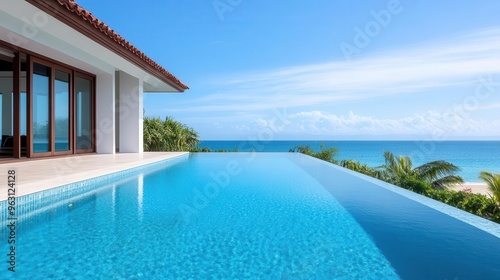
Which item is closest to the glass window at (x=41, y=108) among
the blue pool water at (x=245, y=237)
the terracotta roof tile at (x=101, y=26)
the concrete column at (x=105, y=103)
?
the concrete column at (x=105, y=103)

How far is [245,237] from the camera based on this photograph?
373 cm

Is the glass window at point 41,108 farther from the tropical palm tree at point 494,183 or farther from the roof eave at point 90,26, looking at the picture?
the tropical palm tree at point 494,183

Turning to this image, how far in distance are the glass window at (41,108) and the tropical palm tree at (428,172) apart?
1037cm

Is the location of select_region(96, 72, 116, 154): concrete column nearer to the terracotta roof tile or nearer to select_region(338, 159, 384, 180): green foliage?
the terracotta roof tile

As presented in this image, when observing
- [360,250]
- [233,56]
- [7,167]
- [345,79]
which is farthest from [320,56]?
[360,250]

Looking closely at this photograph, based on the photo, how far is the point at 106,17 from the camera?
16.8 meters

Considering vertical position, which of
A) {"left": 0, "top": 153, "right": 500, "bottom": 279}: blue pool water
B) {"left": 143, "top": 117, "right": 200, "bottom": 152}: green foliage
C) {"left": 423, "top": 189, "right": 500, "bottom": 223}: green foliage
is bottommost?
{"left": 423, "top": 189, "right": 500, "bottom": 223}: green foliage

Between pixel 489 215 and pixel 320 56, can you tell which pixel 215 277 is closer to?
pixel 489 215

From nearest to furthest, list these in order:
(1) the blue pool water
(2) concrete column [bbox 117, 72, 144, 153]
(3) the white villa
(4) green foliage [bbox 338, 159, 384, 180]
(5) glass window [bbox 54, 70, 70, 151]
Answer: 1. (1) the blue pool water
2. (3) the white villa
3. (5) glass window [bbox 54, 70, 70, 151]
4. (2) concrete column [bbox 117, 72, 144, 153]
5. (4) green foliage [bbox 338, 159, 384, 180]

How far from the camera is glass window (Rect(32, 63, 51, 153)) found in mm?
8930

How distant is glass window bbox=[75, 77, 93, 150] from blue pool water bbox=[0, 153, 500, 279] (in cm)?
522

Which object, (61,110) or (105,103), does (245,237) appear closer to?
(61,110)

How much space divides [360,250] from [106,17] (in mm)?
16972

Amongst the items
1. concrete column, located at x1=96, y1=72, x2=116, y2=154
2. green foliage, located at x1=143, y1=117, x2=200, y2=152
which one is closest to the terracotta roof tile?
concrete column, located at x1=96, y1=72, x2=116, y2=154
